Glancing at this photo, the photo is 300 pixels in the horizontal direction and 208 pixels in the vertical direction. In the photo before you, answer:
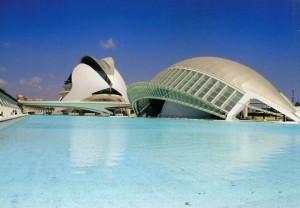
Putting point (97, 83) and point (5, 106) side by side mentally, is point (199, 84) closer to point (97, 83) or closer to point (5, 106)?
point (5, 106)

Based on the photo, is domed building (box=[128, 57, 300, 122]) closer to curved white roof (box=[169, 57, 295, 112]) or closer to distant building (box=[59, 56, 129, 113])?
curved white roof (box=[169, 57, 295, 112])

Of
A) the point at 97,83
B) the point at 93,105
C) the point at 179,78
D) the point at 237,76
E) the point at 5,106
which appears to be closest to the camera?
the point at 237,76

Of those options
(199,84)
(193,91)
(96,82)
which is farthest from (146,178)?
(96,82)

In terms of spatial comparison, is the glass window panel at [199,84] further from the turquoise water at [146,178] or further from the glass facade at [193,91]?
the turquoise water at [146,178]

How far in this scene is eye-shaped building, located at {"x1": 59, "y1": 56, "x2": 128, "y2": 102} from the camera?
86.1 metres

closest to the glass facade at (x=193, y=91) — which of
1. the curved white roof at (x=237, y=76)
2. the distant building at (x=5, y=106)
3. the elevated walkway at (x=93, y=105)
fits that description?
the curved white roof at (x=237, y=76)

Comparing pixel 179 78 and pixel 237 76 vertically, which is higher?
pixel 237 76

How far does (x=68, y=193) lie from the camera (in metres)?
6.09

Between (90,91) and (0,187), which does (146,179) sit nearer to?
(0,187)

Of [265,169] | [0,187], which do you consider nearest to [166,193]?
[0,187]

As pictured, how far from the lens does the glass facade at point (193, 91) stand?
41.9m

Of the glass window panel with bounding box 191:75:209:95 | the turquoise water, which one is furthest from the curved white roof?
the turquoise water

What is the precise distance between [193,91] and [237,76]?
6.40 m

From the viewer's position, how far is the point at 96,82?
86438 mm
